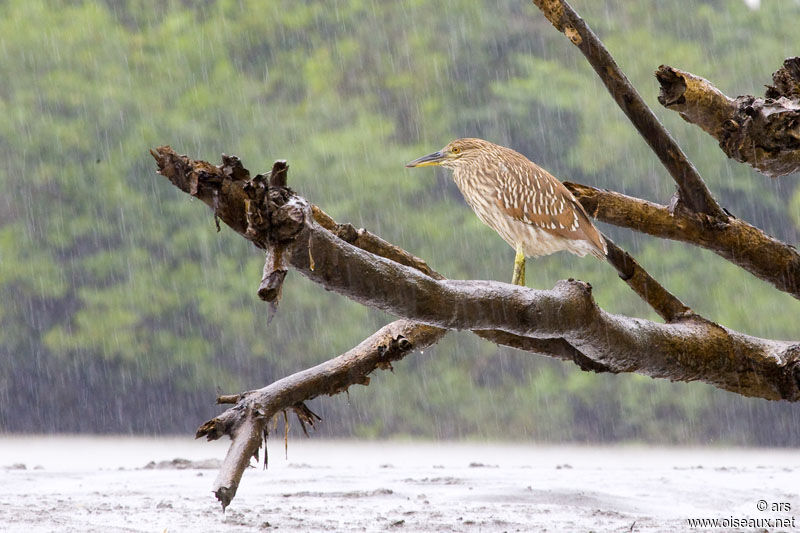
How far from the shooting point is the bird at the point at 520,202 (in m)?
1.75

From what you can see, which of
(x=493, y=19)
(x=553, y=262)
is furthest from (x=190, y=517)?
(x=493, y=19)

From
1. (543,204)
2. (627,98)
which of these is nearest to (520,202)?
(543,204)

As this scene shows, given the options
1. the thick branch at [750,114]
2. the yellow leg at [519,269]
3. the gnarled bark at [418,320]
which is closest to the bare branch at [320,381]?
the gnarled bark at [418,320]

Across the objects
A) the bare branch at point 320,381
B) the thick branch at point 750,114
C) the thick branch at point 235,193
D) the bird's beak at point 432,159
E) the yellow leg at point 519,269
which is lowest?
the bare branch at point 320,381

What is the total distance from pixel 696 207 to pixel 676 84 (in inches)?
13.9

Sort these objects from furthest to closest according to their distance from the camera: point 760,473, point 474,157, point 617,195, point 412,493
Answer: point 760,473, point 412,493, point 474,157, point 617,195

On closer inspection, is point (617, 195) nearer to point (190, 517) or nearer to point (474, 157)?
point (474, 157)

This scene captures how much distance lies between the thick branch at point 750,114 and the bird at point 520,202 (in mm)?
394

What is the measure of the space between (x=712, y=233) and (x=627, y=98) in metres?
0.39

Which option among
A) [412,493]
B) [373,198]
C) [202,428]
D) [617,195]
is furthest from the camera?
[373,198]

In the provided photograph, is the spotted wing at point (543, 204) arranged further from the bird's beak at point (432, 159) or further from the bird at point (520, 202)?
the bird's beak at point (432, 159)

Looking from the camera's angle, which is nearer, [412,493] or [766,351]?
[766,351]

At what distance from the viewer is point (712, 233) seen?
1558mm

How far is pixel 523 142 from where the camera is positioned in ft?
15.3
